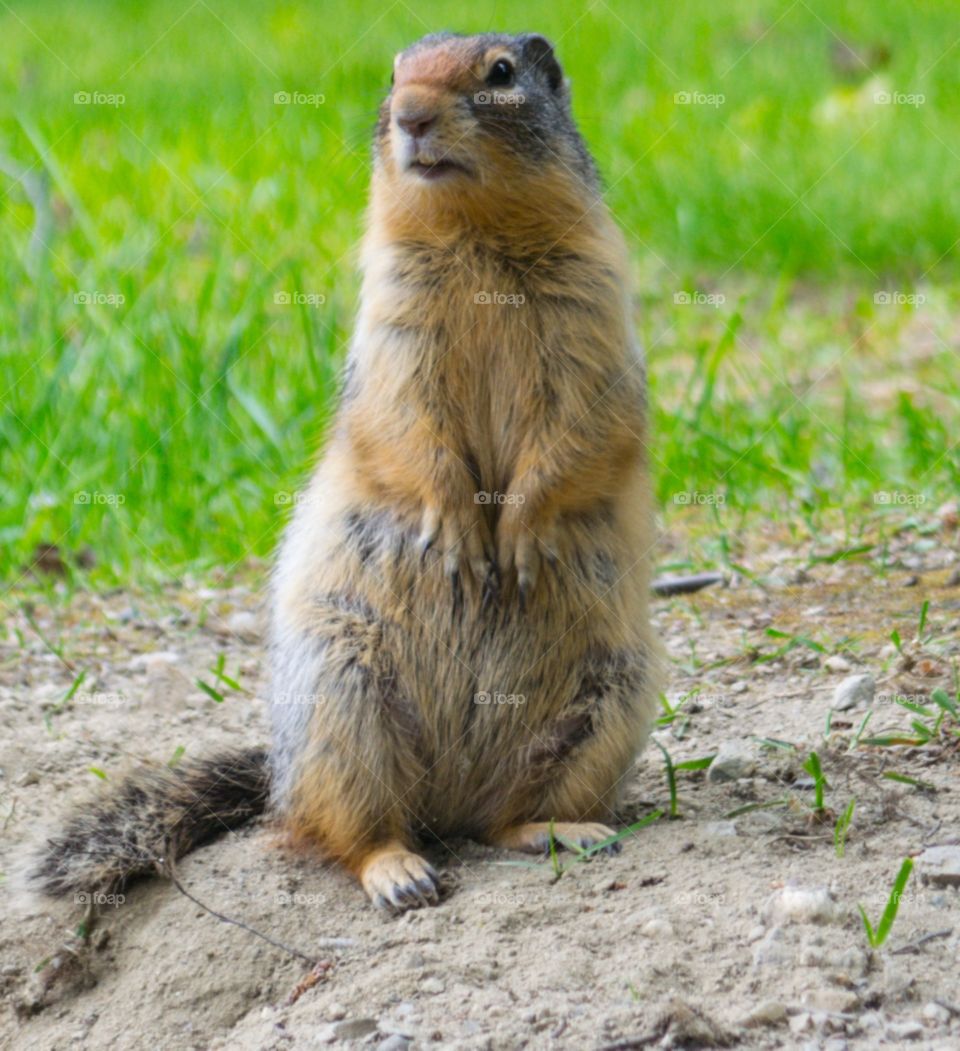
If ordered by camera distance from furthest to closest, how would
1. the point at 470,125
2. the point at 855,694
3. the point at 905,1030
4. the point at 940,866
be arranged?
the point at 855,694
the point at 470,125
the point at 940,866
the point at 905,1030

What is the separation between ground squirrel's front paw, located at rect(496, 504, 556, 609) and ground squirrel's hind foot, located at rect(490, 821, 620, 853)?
0.60 metres

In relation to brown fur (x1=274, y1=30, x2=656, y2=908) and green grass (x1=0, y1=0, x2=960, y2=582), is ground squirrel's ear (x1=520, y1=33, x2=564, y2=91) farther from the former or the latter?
green grass (x1=0, y1=0, x2=960, y2=582)

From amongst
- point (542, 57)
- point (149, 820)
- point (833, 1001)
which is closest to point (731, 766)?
point (833, 1001)

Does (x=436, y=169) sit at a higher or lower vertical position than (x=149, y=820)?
higher

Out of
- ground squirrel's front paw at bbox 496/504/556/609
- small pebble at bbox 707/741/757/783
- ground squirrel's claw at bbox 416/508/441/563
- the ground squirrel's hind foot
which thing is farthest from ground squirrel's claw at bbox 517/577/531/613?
small pebble at bbox 707/741/757/783

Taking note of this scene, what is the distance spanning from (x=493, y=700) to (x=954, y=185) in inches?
261

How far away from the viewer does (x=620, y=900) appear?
→ 141 inches

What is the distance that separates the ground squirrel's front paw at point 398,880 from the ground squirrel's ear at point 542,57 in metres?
2.34

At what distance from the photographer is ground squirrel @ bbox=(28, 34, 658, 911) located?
4.09 metres

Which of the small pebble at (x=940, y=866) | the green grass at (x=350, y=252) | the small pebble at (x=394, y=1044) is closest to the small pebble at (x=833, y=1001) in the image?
the small pebble at (x=940, y=866)

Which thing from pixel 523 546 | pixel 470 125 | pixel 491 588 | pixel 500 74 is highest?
pixel 500 74

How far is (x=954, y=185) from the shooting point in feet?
31.2

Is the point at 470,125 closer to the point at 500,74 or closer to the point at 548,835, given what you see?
the point at 500,74

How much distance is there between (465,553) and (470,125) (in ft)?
3.81
